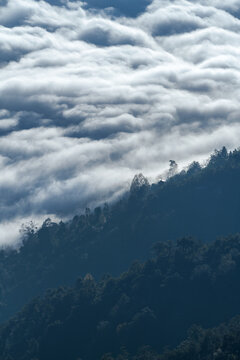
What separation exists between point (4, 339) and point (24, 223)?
5743 centimetres

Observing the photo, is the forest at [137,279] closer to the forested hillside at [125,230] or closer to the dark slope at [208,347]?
the dark slope at [208,347]

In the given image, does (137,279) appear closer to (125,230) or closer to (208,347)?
(208,347)

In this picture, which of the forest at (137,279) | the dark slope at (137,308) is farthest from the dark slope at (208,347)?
the dark slope at (137,308)

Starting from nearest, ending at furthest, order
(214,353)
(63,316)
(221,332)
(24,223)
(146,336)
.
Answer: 1. (214,353)
2. (221,332)
3. (146,336)
4. (63,316)
5. (24,223)

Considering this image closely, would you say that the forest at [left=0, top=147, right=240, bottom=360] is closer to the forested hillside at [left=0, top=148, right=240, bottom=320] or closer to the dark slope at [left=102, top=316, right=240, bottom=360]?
the dark slope at [left=102, top=316, right=240, bottom=360]

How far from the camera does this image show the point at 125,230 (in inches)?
5197

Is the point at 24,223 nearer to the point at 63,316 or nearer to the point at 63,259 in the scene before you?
the point at 63,259

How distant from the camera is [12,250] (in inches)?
5832

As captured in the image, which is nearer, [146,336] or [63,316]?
[146,336]

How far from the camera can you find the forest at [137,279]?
301 ft

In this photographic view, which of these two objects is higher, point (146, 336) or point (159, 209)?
point (159, 209)

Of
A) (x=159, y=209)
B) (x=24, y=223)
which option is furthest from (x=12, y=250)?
(x=159, y=209)

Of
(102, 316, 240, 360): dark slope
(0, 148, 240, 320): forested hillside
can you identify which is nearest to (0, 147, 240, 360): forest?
(102, 316, 240, 360): dark slope

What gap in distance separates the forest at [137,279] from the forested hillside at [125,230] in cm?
23
